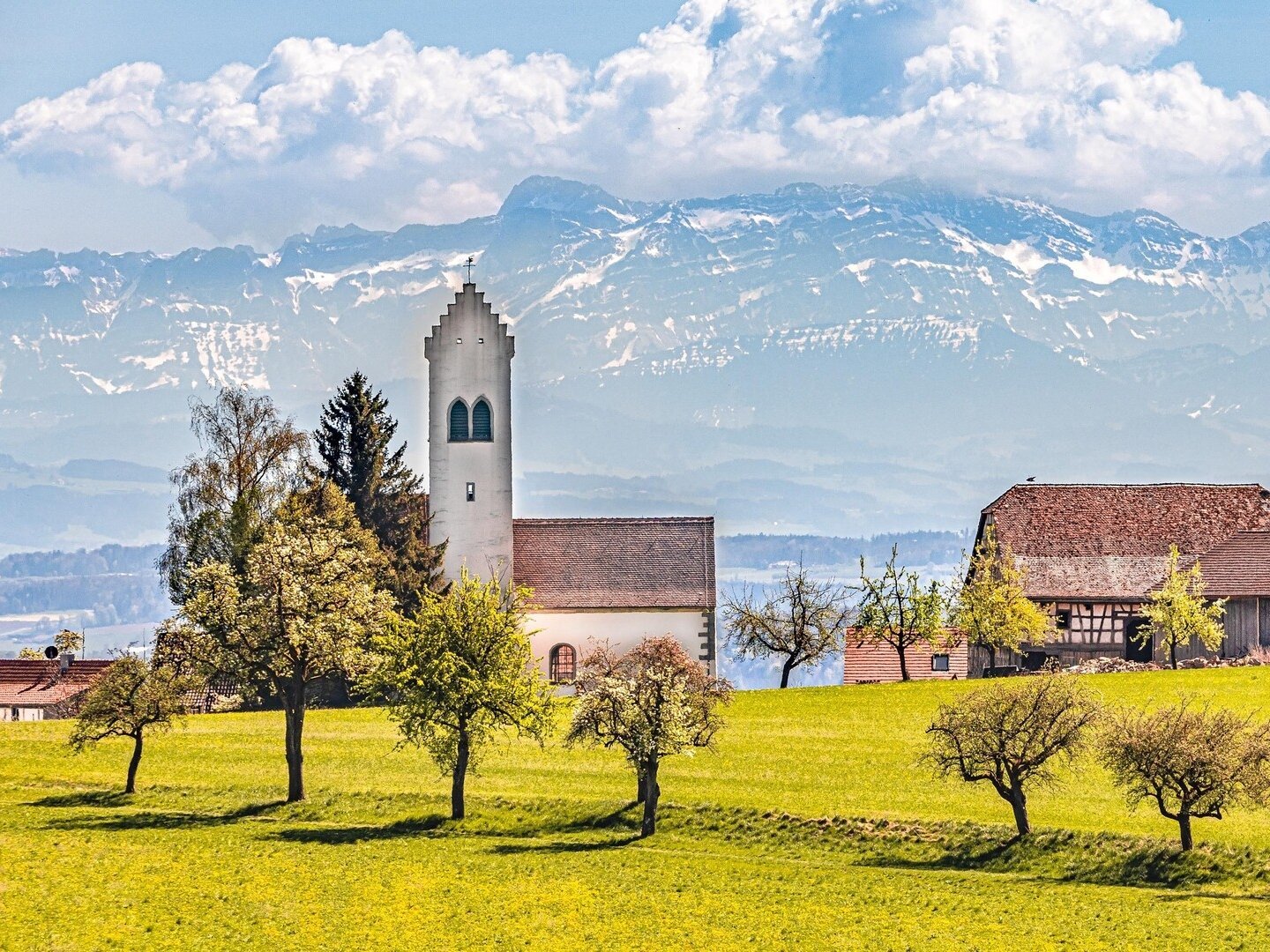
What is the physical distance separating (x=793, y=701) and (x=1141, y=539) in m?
27.6

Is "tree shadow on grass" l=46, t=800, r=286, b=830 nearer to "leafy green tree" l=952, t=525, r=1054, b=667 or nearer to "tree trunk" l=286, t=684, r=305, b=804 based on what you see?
"tree trunk" l=286, t=684, r=305, b=804

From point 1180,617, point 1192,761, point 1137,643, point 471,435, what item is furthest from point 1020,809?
point 471,435

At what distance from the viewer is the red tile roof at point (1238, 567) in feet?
297

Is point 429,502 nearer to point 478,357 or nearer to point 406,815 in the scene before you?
point 478,357

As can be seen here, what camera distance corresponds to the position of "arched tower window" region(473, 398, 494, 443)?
88625mm

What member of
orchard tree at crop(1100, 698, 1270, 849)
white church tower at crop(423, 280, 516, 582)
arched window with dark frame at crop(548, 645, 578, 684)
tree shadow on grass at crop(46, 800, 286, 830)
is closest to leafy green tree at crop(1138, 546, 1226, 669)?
arched window with dark frame at crop(548, 645, 578, 684)

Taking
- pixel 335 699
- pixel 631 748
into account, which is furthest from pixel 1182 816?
pixel 335 699

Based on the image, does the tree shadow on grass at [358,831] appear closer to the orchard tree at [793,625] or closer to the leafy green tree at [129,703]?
the leafy green tree at [129,703]

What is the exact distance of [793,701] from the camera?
75.1m

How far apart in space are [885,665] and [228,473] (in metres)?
32.0

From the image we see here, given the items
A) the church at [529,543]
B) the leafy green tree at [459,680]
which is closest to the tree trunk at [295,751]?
the leafy green tree at [459,680]

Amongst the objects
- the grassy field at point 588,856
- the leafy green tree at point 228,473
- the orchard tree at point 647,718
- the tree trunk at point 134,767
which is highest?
the leafy green tree at point 228,473

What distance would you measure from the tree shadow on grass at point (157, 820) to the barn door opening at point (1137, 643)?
48212mm

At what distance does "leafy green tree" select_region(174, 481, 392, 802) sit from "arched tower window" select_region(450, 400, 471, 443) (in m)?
30.5
